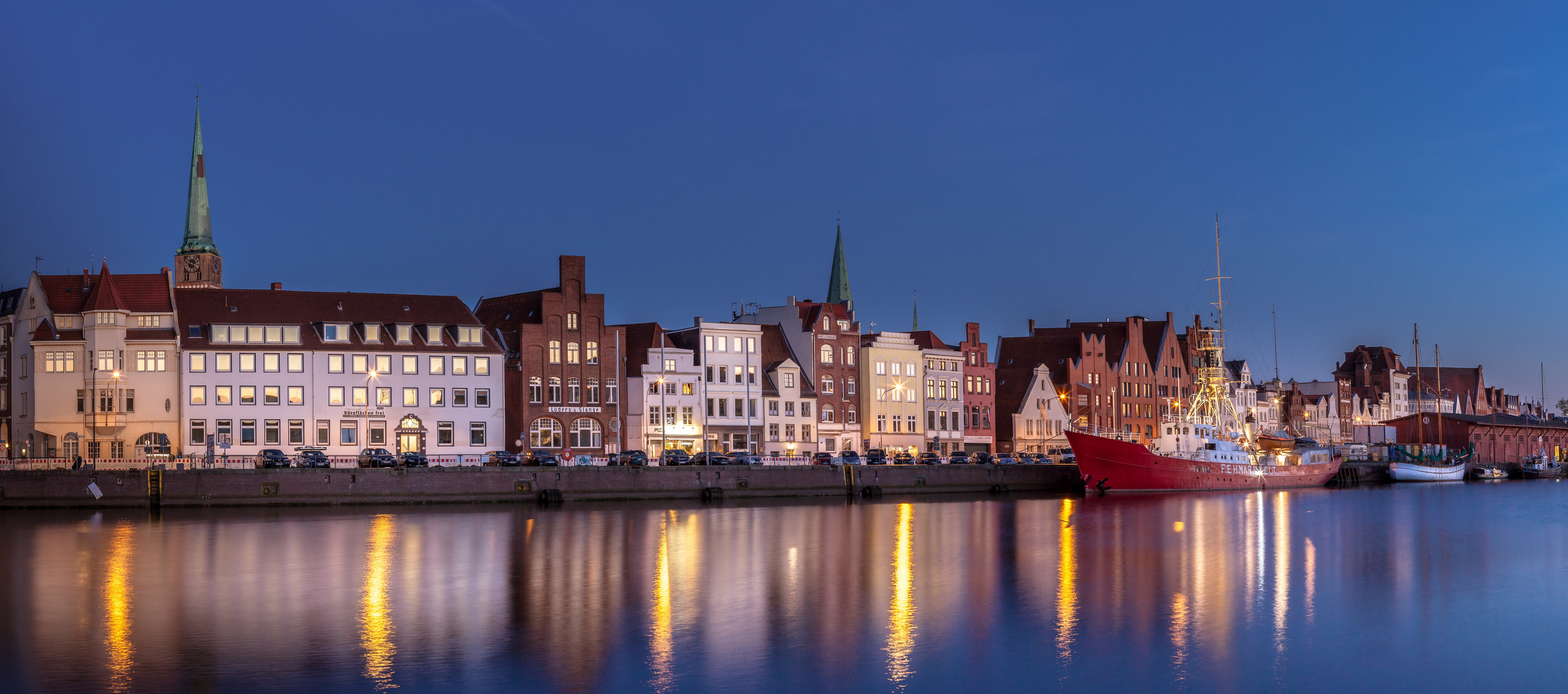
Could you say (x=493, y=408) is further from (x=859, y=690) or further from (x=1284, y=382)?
(x=1284, y=382)

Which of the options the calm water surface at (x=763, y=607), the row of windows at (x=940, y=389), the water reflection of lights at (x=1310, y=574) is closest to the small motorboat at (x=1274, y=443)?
the row of windows at (x=940, y=389)

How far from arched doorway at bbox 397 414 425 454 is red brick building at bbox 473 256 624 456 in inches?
231

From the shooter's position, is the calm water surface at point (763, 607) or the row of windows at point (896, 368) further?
the row of windows at point (896, 368)

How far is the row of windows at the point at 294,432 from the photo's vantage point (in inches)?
3374

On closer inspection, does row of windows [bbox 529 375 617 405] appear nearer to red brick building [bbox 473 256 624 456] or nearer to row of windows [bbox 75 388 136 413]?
red brick building [bbox 473 256 624 456]

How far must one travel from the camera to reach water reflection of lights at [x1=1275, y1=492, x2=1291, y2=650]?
3388cm

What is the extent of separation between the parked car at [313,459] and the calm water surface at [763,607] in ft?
37.8

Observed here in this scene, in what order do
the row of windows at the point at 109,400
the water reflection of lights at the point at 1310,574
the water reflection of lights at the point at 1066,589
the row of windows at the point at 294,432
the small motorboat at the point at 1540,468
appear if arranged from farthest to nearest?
the small motorboat at the point at 1540,468
the row of windows at the point at 294,432
the row of windows at the point at 109,400
the water reflection of lights at the point at 1310,574
the water reflection of lights at the point at 1066,589

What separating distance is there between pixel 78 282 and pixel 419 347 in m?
20.4

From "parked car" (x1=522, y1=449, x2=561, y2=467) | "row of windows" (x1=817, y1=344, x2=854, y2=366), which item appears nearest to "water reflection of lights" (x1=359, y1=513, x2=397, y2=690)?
"parked car" (x1=522, y1=449, x2=561, y2=467)

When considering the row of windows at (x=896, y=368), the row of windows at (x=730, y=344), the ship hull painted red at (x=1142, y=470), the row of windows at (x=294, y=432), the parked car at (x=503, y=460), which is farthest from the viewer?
the row of windows at (x=896, y=368)

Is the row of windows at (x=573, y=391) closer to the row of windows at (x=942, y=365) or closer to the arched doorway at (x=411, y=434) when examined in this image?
the arched doorway at (x=411, y=434)

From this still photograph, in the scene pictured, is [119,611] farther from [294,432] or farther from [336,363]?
[336,363]

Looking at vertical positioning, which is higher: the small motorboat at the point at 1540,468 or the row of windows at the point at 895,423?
the row of windows at the point at 895,423
